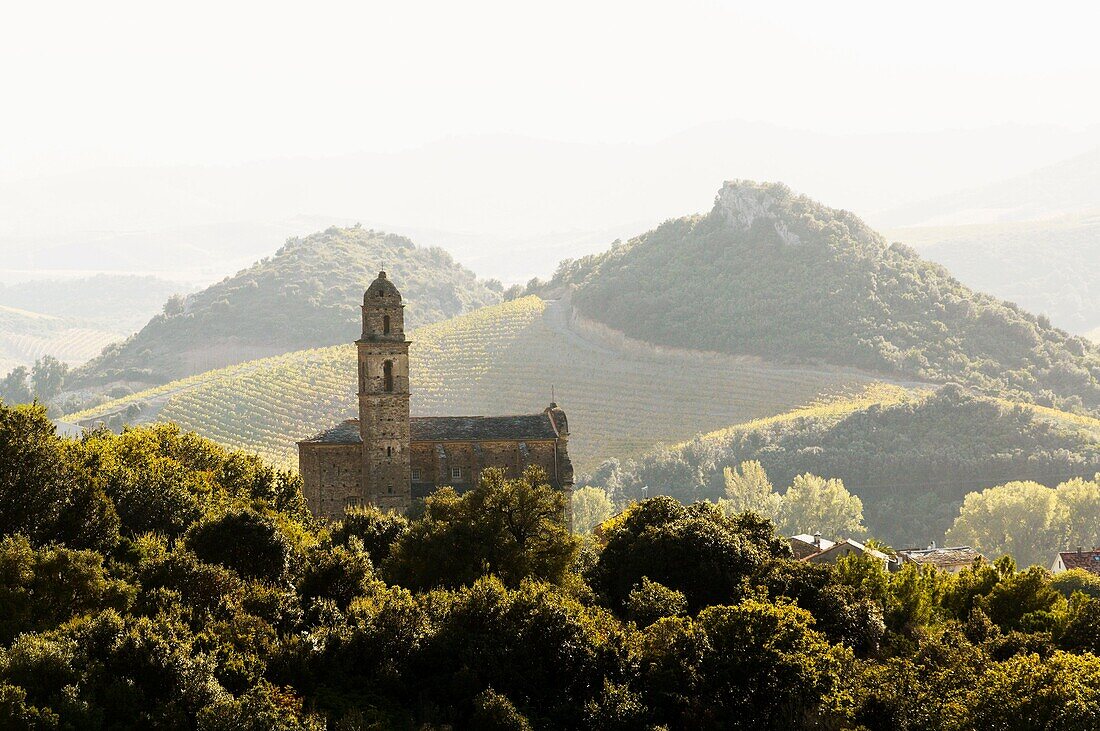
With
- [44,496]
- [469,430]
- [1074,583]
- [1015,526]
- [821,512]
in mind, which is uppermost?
[44,496]

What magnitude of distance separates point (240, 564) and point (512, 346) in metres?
109

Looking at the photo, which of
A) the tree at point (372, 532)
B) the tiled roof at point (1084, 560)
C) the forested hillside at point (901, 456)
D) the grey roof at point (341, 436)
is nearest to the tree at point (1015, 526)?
the forested hillside at point (901, 456)

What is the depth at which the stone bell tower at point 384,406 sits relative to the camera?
6756cm

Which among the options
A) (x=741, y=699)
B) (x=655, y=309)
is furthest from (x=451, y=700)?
(x=655, y=309)

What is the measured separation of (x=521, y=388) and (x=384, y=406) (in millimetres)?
70898

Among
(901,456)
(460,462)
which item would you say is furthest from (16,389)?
(460,462)

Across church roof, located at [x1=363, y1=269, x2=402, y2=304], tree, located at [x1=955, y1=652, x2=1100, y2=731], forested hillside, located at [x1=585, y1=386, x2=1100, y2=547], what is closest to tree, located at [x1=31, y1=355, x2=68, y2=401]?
forested hillside, located at [x1=585, y1=386, x2=1100, y2=547]

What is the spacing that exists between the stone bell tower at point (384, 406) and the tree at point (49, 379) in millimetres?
127870

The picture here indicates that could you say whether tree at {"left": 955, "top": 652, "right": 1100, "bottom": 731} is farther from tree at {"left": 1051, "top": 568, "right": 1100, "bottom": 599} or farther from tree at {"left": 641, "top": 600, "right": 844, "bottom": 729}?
tree at {"left": 1051, "top": 568, "right": 1100, "bottom": 599}

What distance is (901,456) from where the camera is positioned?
117562 mm

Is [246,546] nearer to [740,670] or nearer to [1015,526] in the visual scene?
[740,670]

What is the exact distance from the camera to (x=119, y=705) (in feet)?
109

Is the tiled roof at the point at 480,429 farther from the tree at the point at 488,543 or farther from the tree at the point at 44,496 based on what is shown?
the tree at the point at 44,496

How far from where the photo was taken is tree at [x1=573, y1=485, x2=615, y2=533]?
100 meters
